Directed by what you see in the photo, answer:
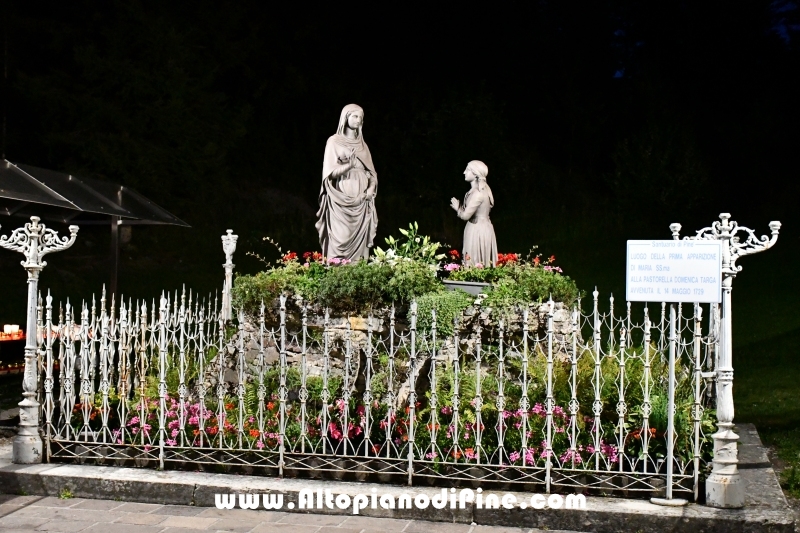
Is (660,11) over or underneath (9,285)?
over

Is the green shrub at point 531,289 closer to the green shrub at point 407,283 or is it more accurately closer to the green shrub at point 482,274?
the green shrub at point 482,274

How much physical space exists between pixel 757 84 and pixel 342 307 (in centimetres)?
2165

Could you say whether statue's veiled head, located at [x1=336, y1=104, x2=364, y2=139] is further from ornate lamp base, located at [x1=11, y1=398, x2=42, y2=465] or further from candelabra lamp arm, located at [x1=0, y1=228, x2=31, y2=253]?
ornate lamp base, located at [x1=11, y1=398, x2=42, y2=465]

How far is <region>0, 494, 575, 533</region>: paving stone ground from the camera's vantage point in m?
5.88

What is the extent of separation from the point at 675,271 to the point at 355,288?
331 cm

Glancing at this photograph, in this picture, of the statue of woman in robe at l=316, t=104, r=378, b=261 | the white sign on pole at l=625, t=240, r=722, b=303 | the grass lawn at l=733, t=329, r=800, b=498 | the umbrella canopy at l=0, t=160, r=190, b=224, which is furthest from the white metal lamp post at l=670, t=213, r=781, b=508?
the umbrella canopy at l=0, t=160, r=190, b=224

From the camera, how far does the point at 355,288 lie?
8.35 m

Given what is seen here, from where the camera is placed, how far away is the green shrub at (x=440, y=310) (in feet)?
26.4

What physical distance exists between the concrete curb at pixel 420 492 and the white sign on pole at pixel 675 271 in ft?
4.64

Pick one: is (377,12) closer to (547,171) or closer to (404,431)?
(547,171)

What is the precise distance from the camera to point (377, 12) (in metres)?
27.3

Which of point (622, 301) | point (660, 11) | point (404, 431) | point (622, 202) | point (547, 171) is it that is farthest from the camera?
point (660, 11)

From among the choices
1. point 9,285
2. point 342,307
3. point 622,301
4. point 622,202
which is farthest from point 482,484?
point 622,202

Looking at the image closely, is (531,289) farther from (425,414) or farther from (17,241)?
(17,241)
